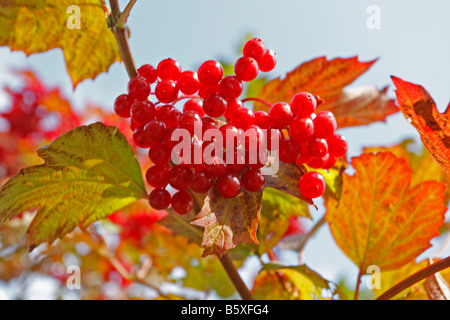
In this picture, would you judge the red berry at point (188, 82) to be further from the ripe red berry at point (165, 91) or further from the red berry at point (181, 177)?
the red berry at point (181, 177)

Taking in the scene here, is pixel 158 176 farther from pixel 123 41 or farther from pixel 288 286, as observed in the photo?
pixel 288 286

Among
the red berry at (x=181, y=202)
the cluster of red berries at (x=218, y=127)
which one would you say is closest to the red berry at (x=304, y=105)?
the cluster of red berries at (x=218, y=127)

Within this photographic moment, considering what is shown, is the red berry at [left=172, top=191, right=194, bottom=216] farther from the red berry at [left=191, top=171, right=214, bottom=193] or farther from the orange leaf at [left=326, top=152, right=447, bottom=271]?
the orange leaf at [left=326, top=152, right=447, bottom=271]

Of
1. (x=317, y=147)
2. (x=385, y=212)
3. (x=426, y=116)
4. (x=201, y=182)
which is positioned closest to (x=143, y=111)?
(x=201, y=182)

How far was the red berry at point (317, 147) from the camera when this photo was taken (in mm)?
604

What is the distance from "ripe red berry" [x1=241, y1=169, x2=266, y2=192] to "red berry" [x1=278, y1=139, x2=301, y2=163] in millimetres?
47

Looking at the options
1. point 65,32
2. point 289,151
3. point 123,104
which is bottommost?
point 289,151

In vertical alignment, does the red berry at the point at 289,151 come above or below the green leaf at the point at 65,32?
below

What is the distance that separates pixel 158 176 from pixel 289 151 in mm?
200

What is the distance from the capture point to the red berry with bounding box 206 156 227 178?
0.57 meters

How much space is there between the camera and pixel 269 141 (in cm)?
62

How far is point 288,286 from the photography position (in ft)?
3.05
